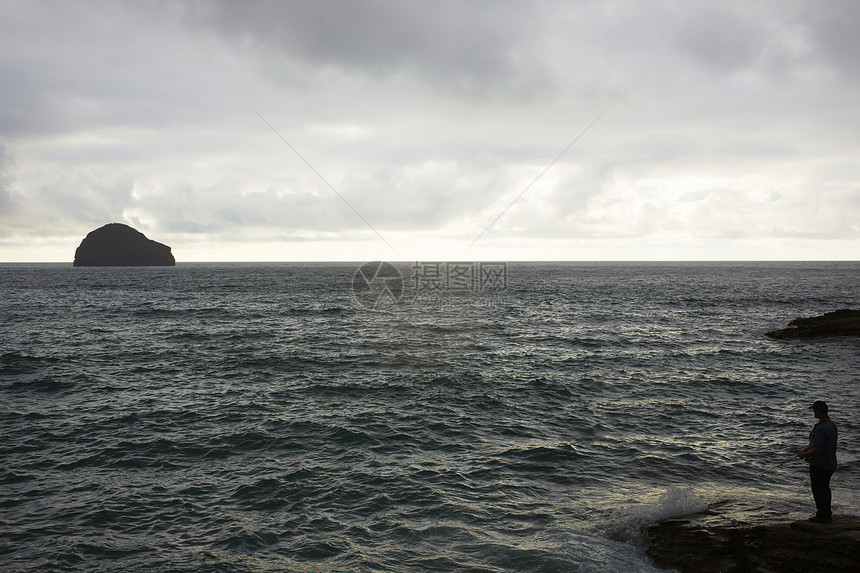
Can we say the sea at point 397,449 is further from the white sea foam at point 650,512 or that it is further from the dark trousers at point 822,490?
the dark trousers at point 822,490

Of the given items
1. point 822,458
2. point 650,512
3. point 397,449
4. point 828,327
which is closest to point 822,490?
point 822,458

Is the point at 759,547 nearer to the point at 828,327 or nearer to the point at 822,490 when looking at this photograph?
the point at 822,490

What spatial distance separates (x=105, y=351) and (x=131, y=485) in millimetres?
26624

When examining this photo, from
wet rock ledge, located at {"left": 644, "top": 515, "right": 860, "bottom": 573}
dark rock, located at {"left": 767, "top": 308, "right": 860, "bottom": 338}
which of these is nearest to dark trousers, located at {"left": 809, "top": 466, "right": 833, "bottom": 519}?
wet rock ledge, located at {"left": 644, "top": 515, "right": 860, "bottom": 573}

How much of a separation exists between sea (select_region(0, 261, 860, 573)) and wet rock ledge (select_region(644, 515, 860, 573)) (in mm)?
739

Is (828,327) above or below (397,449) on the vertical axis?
above

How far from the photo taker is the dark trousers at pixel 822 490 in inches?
431

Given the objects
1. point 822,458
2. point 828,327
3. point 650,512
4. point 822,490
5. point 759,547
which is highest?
point 822,458

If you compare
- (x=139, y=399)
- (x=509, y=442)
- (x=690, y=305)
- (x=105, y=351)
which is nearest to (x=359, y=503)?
(x=509, y=442)

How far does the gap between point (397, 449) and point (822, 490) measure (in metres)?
12.6

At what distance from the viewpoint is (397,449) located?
18625mm

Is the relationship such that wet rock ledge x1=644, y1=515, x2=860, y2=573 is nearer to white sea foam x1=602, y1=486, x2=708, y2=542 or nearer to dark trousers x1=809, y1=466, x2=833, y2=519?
dark trousers x1=809, y1=466, x2=833, y2=519

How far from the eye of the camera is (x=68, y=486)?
15.5 meters

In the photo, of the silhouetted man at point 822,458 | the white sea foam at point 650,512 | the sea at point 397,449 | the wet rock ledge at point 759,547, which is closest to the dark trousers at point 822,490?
the silhouetted man at point 822,458
